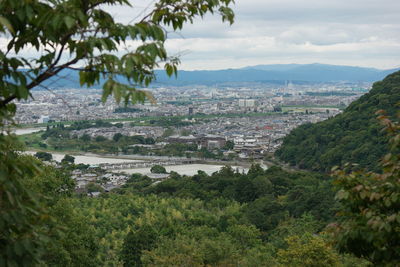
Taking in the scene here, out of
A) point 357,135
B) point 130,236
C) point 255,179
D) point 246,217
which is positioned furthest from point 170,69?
point 357,135

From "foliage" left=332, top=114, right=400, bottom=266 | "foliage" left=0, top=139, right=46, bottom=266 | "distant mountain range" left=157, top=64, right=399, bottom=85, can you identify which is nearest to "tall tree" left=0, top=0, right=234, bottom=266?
"foliage" left=0, top=139, right=46, bottom=266

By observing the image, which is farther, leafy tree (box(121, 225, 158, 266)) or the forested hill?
the forested hill

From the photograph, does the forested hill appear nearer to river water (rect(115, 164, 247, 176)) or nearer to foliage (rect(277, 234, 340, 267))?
river water (rect(115, 164, 247, 176))

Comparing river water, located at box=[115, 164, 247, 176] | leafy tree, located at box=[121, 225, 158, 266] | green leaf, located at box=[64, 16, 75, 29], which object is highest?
green leaf, located at box=[64, 16, 75, 29]

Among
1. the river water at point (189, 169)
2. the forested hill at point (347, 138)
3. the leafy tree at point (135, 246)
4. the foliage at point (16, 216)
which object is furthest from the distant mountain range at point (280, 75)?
the foliage at point (16, 216)

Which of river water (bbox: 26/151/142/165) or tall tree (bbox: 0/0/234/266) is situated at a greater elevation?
tall tree (bbox: 0/0/234/266)

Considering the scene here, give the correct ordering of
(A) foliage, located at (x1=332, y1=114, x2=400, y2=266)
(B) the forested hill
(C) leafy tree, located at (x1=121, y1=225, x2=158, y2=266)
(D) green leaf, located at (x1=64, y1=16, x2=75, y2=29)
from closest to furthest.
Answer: (D) green leaf, located at (x1=64, y1=16, x2=75, y2=29) < (A) foliage, located at (x1=332, y1=114, x2=400, y2=266) < (C) leafy tree, located at (x1=121, y1=225, x2=158, y2=266) < (B) the forested hill
